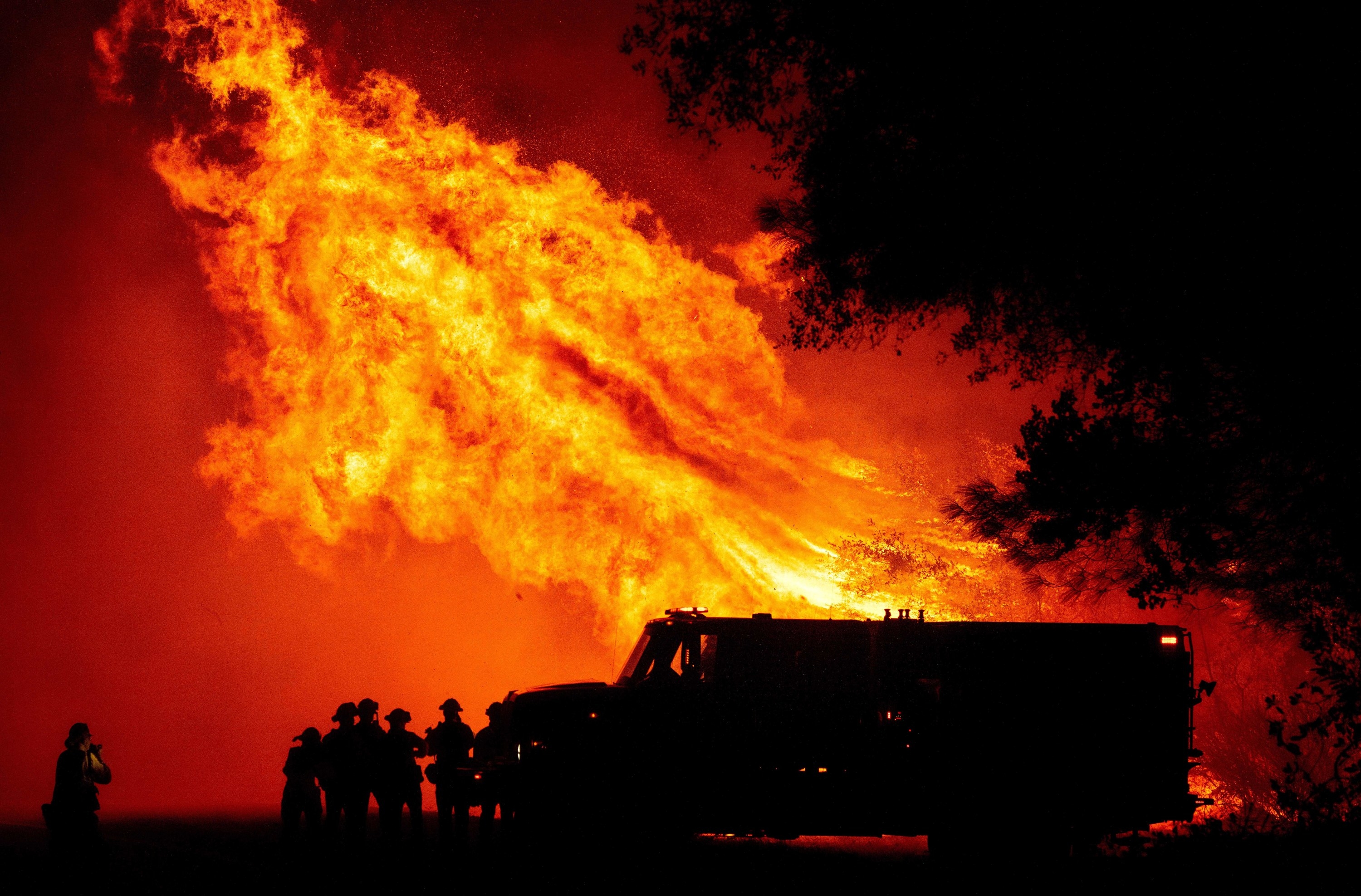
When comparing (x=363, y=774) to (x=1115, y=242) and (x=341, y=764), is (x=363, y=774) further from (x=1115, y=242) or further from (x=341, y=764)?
(x=1115, y=242)

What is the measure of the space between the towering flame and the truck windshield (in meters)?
8.47

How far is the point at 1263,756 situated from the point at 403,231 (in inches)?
803

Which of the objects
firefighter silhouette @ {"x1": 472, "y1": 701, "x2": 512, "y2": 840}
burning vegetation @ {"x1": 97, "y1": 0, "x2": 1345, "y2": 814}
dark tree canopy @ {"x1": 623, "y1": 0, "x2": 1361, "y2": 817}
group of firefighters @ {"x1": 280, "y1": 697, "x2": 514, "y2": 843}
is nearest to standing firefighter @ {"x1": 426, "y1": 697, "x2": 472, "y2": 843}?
group of firefighters @ {"x1": 280, "y1": 697, "x2": 514, "y2": 843}

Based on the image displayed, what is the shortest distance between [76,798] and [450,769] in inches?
166

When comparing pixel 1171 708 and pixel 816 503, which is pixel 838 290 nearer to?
pixel 1171 708

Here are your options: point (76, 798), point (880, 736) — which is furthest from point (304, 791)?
point (880, 736)

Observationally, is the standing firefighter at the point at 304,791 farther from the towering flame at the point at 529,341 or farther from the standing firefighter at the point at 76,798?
the towering flame at the point at 529,341

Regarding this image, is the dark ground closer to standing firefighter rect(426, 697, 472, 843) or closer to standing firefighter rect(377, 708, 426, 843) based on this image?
standing firefighter rect(377, 708, 426, 843)

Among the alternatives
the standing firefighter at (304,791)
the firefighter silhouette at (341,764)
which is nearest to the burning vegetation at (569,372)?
the firefighter silhouette at (341,764)

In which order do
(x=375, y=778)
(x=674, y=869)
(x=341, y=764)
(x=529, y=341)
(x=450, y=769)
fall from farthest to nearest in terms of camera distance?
(x=529, y=341) < (x=450, y=769) < (x=375, y=778) < (x=341, y=764) < (x=674, y=869)

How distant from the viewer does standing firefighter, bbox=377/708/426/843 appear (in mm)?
12031

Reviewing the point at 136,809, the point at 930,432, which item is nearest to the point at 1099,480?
the point at 930,432

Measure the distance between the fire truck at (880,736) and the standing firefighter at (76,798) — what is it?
3.94 m

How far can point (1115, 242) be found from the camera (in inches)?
335
